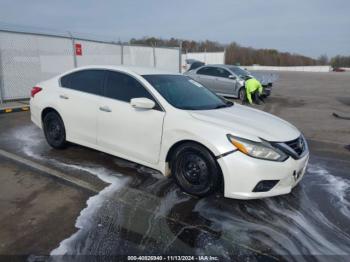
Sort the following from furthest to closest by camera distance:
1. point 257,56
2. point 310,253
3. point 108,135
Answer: point 257,56, point 108,135, point 310,253

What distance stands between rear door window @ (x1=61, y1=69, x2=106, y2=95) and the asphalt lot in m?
1.15

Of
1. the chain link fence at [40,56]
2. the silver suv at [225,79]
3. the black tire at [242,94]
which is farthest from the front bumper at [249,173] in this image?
the silver suv at [225,79]

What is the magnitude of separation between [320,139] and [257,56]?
96.2 metres

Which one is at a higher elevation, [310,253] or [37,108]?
[37,108]

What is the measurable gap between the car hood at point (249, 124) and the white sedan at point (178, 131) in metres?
0.01

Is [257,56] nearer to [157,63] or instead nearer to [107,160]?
[157,63]

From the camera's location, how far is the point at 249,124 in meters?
3.79

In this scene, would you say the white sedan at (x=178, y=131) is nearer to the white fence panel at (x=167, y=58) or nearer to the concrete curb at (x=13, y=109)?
the concrete curb at (x=13, y=109)

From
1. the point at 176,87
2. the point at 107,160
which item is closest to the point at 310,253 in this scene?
the point at 176,87

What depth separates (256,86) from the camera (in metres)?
12.1

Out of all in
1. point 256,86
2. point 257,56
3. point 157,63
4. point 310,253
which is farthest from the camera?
point 257,56

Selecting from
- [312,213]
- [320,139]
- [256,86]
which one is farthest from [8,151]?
[256,86]

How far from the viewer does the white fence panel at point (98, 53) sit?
511 inches

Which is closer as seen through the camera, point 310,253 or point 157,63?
point 310,253
